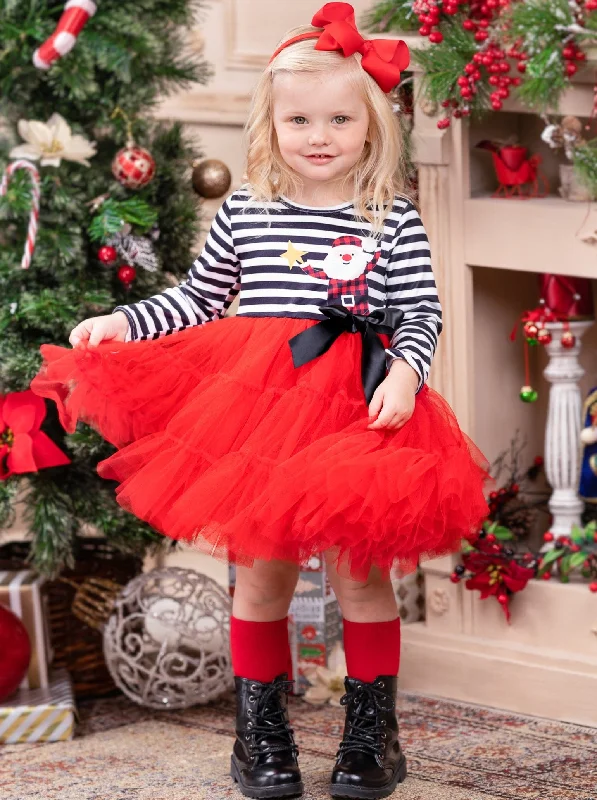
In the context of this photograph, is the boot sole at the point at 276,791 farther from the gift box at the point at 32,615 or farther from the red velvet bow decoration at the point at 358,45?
the red velvet bow decoration at the point at 358,45

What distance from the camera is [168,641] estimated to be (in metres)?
1.92

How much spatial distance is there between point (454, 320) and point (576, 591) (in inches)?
18.4

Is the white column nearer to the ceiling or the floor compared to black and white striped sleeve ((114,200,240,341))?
nearer to the floor

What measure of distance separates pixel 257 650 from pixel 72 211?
75 cm

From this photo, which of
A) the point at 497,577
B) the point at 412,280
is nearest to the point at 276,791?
the point at 497,577

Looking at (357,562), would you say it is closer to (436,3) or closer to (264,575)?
(264,575)

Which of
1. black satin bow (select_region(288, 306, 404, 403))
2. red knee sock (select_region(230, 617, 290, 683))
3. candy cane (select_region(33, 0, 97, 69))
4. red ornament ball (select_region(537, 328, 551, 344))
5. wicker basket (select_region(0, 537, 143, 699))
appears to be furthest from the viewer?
wicker basket (select_region(0, 537, 143, 699))

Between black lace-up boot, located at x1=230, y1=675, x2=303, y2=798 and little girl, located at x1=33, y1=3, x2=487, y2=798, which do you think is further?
black lace-up boot, located at x1=230, y1=675, x2=303, y2=798

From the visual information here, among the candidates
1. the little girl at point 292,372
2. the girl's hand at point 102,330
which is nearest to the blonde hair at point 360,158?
the little girl at point 292,372

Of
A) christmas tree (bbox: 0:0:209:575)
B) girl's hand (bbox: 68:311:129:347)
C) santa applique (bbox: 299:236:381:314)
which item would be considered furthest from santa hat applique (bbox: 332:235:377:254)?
christmas tree (bbox: 0:0:209:575)

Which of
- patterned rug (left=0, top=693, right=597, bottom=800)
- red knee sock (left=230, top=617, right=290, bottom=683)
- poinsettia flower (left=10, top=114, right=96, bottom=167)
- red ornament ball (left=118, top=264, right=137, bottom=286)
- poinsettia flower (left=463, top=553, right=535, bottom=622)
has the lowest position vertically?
patterned rug (left=0, top=693, right=597, bottom=800)

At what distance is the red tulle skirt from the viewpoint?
4.36 feet

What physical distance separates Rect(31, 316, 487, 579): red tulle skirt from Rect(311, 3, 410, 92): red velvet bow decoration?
320mm

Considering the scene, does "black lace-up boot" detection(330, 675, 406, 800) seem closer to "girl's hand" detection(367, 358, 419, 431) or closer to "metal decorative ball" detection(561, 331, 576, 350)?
"girl's hand" detection(367, 358, 419, 431)
